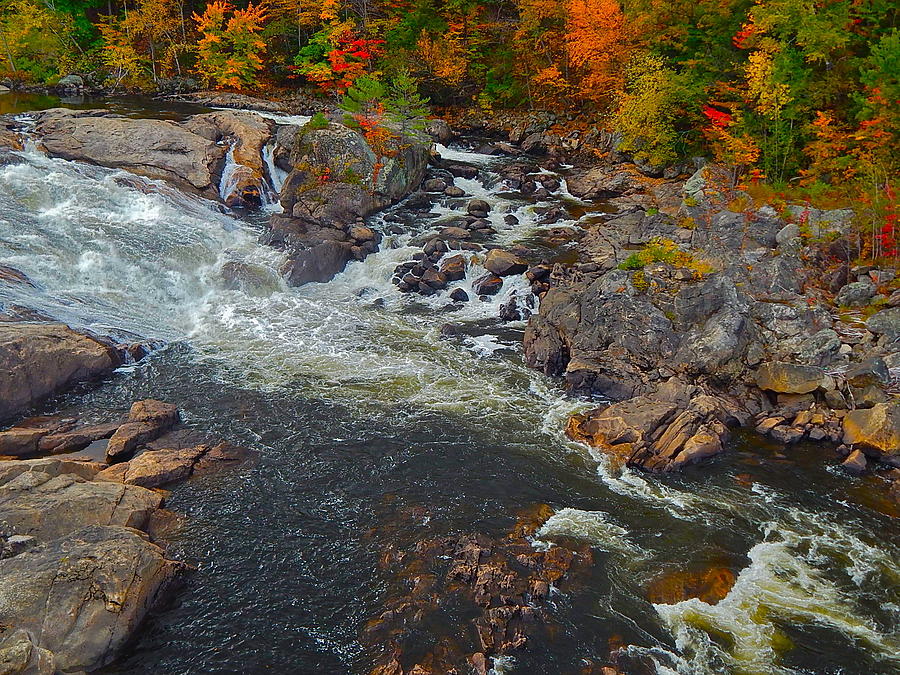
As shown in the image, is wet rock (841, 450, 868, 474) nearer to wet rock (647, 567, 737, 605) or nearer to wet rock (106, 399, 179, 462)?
wet rock (647, 567, 737, 605)

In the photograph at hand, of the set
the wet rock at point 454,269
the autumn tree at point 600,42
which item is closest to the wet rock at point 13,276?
the wet rock at point 454,269

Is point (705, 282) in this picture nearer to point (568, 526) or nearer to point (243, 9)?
point (568, 526)

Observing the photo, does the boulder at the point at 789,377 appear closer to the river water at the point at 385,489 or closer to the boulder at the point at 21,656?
the river water at the point at 385,489

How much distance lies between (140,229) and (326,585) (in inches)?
829

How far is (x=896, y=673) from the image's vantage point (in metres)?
11.3

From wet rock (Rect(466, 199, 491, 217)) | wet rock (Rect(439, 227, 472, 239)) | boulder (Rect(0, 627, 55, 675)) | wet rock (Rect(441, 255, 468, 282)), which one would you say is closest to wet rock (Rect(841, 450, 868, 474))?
wet rock (Rect(441, 255, 468, 282))

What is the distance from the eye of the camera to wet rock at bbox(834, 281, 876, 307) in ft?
70.3

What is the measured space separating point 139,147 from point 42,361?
17.4 m

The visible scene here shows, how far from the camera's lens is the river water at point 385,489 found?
1202 cm

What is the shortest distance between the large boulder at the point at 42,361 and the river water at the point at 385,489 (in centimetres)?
70

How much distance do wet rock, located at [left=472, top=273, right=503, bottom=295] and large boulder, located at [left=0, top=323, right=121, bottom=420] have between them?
14.5 m

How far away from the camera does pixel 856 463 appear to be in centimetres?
1680

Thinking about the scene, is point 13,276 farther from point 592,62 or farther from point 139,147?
point 592,62

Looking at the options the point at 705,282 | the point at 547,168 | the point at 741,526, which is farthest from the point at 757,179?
the point at 741,526
